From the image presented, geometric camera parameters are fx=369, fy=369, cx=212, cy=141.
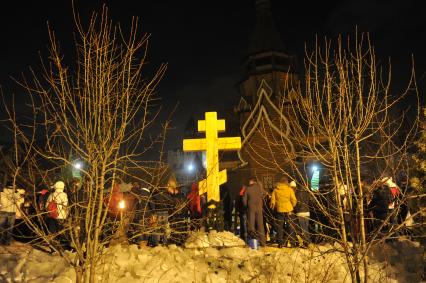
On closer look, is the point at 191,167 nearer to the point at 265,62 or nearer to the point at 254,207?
the point at 265,62

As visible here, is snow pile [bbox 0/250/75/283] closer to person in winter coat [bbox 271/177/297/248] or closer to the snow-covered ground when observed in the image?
the snow-covered ground

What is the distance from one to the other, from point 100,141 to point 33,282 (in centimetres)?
285

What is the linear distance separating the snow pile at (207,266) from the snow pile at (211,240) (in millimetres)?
20

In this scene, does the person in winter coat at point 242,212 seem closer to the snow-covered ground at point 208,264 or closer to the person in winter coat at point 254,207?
the person in winter coat at point 254,207

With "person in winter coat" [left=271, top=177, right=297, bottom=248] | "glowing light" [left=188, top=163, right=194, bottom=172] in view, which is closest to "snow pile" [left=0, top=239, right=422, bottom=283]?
"person in winter coat" [left=271, top=177, right=297, bottom=248]

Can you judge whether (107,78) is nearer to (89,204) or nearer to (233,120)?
(89,204)

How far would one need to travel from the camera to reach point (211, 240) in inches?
297

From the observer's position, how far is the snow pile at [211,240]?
7.37m

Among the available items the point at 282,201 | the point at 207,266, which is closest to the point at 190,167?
the point at 282,201

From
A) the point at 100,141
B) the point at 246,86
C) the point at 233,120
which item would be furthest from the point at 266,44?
the point at 100,141

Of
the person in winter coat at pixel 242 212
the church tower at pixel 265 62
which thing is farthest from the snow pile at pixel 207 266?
the church tower at pixel 265 62

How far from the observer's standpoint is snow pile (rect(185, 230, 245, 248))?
737 cm

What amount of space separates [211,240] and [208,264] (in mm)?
728

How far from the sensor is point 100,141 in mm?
3984
